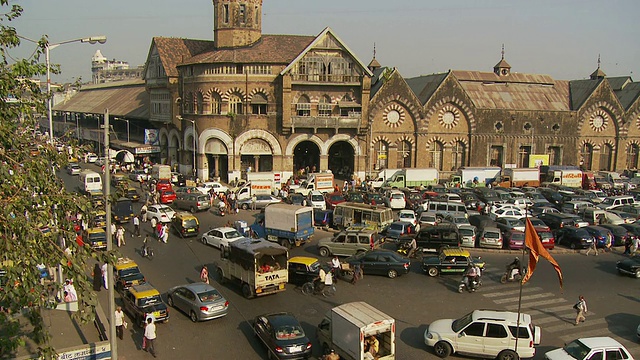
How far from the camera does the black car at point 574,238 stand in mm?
33125

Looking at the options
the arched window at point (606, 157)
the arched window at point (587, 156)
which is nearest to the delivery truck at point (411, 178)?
the arched window at point (587, 156)

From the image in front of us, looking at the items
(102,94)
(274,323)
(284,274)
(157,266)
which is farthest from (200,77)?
(102,94)

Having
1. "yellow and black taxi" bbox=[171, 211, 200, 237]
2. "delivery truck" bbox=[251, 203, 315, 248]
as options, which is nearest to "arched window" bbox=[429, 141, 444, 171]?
"delivery truck" bbox=[251, 203, 315, 248]

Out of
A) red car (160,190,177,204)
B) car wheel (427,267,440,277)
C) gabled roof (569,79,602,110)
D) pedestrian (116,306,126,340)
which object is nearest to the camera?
pedestrian (116,306,126,340)

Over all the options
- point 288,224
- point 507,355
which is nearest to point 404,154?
point 288,224

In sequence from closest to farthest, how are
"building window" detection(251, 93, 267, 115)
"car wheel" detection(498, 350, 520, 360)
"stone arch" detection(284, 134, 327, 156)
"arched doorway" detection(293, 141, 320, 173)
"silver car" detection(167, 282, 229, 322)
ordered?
"car wheel" detection(498, 350, 520, 360) < "silver car" detection(167, 282, 229, 322) < "building window" detection(251, 93, 267, 115) < "stone arch" detection(284, 134, 327, 156) < "arched doorway" detection(293, 141, 320, 173)

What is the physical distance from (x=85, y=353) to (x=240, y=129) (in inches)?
1647

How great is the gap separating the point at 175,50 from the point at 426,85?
1213 inches

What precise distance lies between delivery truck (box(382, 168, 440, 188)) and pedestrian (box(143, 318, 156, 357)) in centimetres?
3668

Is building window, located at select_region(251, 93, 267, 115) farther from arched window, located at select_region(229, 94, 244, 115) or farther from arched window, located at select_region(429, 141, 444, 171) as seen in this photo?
arched window, located at select_region(429, 141, 444, 171)

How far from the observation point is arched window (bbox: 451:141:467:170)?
2450 inches

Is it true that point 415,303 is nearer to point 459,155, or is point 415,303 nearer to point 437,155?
point 437,155

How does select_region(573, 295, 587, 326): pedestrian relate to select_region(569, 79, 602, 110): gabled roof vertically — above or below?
below

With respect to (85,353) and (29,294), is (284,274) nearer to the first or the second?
(85,353)
